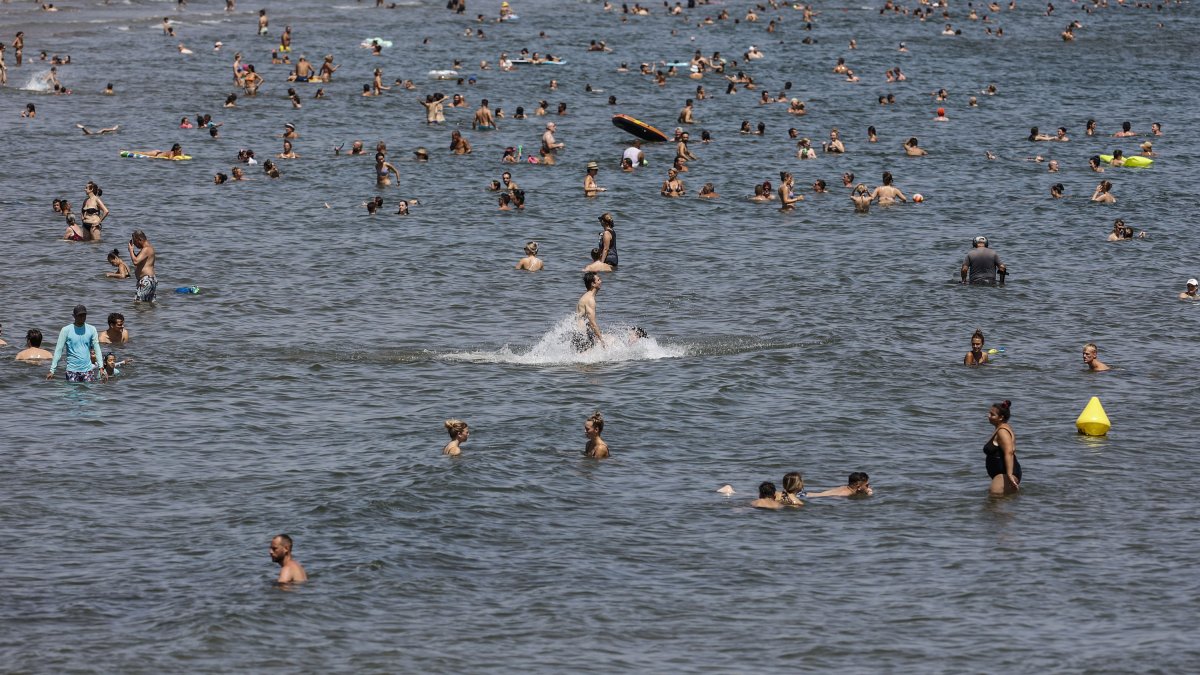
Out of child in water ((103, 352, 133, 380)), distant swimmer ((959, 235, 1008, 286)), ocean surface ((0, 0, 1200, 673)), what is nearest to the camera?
ocean surface ((0, 0, 1200, 673))

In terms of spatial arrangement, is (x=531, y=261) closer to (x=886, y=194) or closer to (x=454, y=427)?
(x=886, y=194)

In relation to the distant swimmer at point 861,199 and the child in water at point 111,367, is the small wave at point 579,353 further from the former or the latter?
the distant swimmer at point 861,199

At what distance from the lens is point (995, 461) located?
2294 cm

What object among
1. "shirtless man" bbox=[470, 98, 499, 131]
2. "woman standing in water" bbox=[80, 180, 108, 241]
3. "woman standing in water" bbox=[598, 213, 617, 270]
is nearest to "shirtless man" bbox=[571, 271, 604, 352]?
"woman standing in water" bbox=[598, 213, 617, 270]

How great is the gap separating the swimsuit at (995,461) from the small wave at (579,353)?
9.36 metres

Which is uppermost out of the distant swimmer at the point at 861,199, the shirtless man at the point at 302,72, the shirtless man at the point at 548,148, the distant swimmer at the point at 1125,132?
the shirtless man at the point at 302,72

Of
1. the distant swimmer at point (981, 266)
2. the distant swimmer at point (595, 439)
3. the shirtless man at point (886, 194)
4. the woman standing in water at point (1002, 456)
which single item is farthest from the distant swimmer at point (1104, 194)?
the distant swimmer at point (595, 439)

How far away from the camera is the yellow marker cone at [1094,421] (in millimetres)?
25875

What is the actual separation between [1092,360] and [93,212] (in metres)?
25.8

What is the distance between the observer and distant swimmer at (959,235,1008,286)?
36.8m

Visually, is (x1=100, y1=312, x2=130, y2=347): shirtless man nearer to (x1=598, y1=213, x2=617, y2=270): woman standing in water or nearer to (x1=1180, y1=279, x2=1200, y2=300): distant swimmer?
(x1=598, y1=213, x2=617, y2=270): woman standing in water

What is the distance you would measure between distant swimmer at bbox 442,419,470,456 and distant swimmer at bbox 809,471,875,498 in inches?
217

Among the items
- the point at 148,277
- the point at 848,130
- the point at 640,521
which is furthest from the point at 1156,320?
the point at 848,130

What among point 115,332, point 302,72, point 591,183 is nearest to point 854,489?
point 115,332
